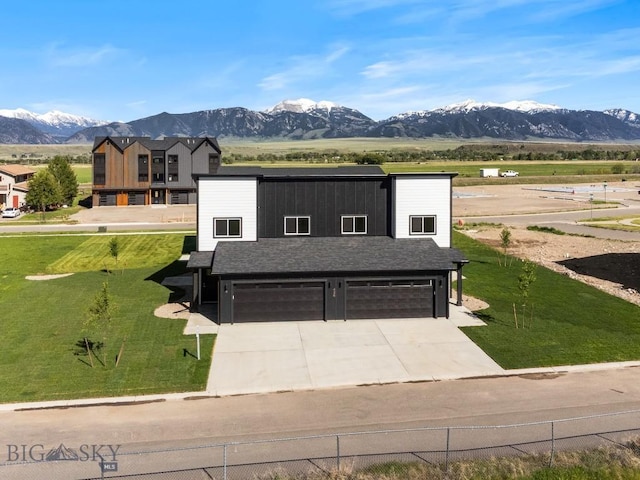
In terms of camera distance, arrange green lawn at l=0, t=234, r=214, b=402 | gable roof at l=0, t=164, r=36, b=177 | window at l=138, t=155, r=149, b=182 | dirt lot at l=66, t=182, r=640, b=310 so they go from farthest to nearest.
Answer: window at l=138, t=155, r=149, b=182 → gable roof at l=0, t=164, r=36, b=177 → dirt lot at l=66, t=182, r=640, b=310 → green lawn at l=0, t=234, r=214, b=402

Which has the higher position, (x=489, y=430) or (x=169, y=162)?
(x=169, y=162)

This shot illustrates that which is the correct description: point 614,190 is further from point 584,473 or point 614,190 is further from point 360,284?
point 584,473

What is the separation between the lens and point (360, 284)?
29062mm

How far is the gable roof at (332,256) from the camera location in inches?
1120

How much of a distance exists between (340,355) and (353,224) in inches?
431

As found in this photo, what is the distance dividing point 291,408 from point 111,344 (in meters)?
10.8

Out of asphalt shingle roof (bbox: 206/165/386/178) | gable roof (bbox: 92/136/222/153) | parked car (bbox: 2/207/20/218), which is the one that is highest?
gable roof (bbox: 92/136/222/153)

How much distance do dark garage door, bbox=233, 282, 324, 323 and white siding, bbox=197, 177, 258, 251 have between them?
4.30 m

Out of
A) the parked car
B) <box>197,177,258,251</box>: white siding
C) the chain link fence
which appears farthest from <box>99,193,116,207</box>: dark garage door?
the chain link fence

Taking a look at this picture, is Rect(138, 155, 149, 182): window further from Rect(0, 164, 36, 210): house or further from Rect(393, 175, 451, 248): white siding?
Rect(393, 175, 451, 248): white siding

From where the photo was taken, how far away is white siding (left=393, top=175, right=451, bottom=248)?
107 feet

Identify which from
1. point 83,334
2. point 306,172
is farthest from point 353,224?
point 83,334

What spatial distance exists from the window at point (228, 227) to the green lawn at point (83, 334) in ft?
18.2

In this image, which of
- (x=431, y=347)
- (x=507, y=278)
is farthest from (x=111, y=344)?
(x=507, y=278)
